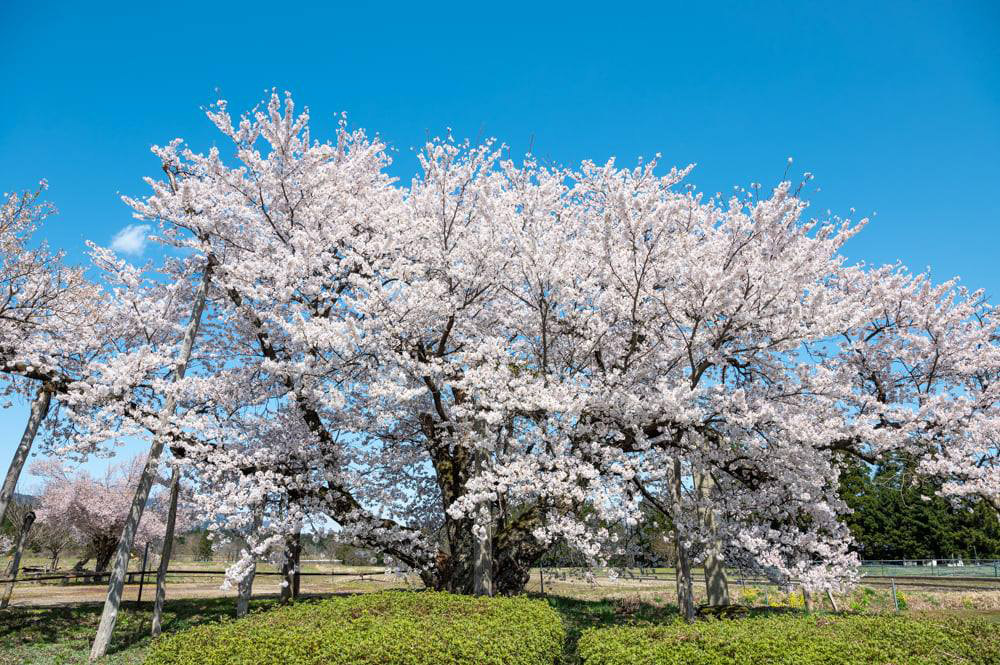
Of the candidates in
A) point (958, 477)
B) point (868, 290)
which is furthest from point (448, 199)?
point (958, 477)

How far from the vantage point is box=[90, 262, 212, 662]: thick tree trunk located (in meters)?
9.41

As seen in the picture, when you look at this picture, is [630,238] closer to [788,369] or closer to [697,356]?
[697,356]

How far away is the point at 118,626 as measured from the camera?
1235 centimetres

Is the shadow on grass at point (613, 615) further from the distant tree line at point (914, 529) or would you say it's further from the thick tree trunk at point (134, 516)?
Result: the distant tree line at point (914, 529)

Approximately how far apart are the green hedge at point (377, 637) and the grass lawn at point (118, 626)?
1966 millimetres

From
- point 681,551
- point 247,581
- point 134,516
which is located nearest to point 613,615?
point 681,551

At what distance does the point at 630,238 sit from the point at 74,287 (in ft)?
37.5

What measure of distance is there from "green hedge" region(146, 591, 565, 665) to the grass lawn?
197 cm

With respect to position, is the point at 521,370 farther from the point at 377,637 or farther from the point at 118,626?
the point at 118,626

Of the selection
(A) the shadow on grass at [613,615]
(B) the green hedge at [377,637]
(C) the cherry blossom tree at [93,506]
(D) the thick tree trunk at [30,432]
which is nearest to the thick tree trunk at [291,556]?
(B) the green hedge at [377,637]

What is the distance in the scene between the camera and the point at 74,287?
11.8 meters

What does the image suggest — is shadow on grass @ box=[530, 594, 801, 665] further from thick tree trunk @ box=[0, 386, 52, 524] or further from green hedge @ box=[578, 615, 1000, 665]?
thick tree trunk @ box=[0, 386, 52, 524]

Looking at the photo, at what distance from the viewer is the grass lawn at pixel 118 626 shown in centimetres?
994

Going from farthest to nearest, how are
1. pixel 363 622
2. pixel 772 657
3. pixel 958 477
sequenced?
pixel 958 477 → pixel 363 622 → pixel 772 657
